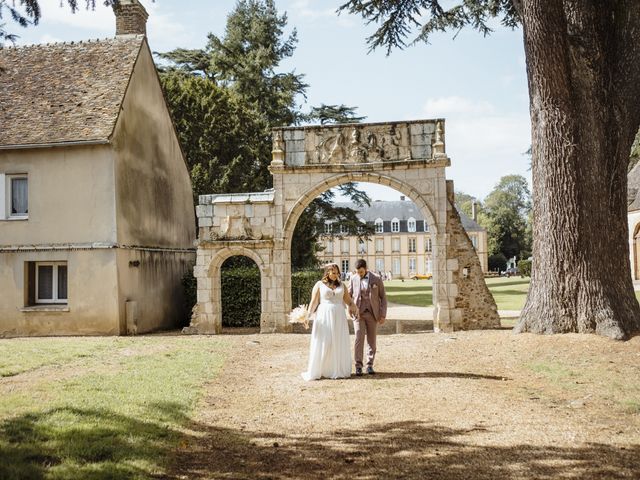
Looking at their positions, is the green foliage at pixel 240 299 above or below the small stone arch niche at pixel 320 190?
below

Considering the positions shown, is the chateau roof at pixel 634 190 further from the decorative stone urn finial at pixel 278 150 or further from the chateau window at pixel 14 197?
the chateau window at pixel 14 197

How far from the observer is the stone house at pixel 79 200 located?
49.5ft

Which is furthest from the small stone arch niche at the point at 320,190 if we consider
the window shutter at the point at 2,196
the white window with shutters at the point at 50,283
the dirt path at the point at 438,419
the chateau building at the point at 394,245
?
the chateau building at the point at 394,245

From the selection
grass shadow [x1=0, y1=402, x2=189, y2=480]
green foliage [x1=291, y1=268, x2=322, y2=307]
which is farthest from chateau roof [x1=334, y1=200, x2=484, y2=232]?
grass shadow [x1=0, y1=402, x2=189, y2=480]

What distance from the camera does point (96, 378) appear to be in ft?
27.6

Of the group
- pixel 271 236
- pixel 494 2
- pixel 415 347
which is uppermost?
pixel 494 2

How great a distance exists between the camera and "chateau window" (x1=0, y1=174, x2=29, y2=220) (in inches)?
614

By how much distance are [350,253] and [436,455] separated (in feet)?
204

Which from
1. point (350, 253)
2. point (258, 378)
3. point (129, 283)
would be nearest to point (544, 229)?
point (258, 378)

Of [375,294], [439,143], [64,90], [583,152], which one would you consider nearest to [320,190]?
[439,143]

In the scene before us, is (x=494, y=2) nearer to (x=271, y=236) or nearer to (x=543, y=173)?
(x=543, y=173)

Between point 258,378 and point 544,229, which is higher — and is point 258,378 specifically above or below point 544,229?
below

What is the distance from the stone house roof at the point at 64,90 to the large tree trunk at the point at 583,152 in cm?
1024

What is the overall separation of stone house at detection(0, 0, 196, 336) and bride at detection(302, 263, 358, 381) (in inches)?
326
